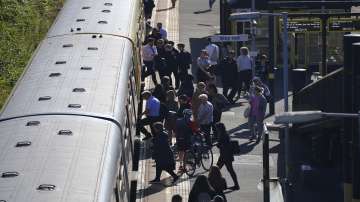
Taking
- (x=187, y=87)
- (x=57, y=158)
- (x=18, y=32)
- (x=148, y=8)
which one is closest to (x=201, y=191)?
(x=57, y=158)

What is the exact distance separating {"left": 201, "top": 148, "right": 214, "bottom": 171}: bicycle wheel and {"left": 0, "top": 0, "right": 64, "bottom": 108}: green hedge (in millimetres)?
4670

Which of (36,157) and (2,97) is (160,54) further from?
(36,157)

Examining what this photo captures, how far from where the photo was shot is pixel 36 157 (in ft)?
43.1

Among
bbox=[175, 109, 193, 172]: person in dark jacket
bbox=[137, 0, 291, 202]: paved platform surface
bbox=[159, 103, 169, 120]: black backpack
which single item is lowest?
bbox=[137, 0, 291, 202]: paved platform surface

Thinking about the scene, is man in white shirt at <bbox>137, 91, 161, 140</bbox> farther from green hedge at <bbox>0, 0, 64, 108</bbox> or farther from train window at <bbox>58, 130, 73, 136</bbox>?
train window at <bbox>58, 130, 73, 136</bbox>

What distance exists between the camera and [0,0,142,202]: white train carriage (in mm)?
12539

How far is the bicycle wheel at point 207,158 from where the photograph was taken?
22156mm

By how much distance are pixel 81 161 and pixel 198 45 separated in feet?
75.2

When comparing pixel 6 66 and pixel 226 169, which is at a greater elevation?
pixel 6 66

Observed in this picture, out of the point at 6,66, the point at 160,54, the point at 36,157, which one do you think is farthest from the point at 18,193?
the point at 160,54

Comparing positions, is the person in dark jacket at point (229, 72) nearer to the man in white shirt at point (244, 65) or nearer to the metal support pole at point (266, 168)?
the man in white shirt at point (244, 65)

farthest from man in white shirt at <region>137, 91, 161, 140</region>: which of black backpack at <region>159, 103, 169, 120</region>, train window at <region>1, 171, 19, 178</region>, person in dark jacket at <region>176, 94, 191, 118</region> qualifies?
train window at <region>1, 171, 19, 178</region>

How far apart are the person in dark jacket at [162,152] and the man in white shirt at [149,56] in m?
7.76

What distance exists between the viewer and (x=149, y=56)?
93.3 ft
